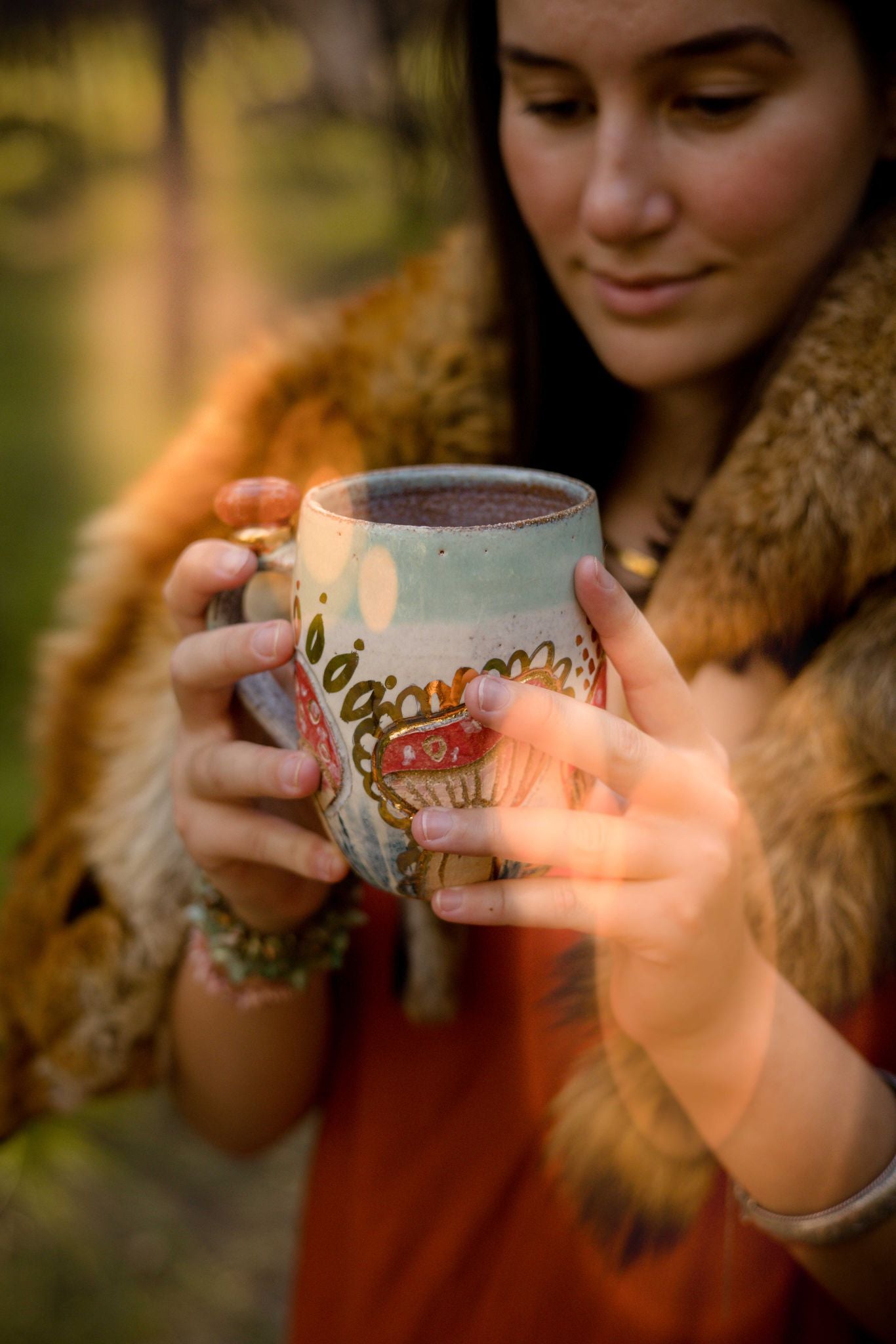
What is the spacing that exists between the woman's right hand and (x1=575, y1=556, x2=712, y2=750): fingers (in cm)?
22

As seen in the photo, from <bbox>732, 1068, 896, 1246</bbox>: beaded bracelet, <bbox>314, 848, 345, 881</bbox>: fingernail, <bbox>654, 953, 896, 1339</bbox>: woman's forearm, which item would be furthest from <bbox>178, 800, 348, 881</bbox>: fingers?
<bbox>732, 1068, 896, 1246</bbox>: beaded bracelet

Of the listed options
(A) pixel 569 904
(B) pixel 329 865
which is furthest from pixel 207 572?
(A) pixel 569 904

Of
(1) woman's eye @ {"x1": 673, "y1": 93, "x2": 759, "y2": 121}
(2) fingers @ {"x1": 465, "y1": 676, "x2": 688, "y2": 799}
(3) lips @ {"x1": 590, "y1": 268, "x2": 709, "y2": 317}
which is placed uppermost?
(1) woman's eye @ {"x1": 673, "y1": 93, "x2": 759, "y2": 121}

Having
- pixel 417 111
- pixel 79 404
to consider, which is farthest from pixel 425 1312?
pixel 79 404

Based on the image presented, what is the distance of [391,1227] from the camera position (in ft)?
3.96

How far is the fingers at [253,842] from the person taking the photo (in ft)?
2.73

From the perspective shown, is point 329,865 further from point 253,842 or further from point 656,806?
point 656,806

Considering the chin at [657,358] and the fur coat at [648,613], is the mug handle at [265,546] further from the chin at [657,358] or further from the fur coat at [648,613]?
the chin at [657,358]

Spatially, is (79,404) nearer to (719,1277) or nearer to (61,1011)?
(61,1011)

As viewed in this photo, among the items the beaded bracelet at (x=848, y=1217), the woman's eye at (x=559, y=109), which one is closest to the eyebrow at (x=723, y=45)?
the woman's eye at (x=559, y=109)

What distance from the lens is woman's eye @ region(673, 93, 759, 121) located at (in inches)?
38.8

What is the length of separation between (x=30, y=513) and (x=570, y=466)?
3842 millimetres

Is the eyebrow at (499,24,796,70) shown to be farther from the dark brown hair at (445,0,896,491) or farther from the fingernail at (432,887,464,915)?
the fingernail at (432,887,464,915)

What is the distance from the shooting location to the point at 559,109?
110 cm
